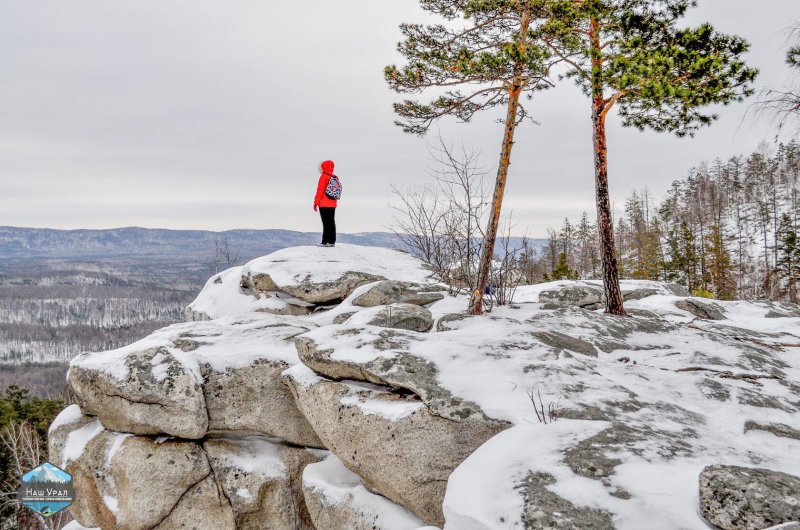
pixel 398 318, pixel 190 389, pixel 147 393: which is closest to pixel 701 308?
pixel 398 318

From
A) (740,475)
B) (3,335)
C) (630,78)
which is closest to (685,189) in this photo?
(630,78)

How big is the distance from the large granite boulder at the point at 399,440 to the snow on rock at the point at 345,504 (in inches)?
4.9

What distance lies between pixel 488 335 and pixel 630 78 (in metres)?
4.59

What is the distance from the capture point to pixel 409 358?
534 centimetres

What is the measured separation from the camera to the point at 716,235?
118ft

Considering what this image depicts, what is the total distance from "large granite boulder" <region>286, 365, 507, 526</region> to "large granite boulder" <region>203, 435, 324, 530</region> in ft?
4.53

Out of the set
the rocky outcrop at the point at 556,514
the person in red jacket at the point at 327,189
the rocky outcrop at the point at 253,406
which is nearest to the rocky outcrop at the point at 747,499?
the rocky outcrop at the point at 556,514

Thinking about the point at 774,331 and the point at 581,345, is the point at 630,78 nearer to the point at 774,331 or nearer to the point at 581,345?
the point at 581,345

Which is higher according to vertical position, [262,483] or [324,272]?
[324,272]

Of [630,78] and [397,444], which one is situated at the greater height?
[630,78]

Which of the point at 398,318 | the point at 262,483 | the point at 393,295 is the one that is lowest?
the point at 262,483

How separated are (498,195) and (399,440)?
5.83 metres

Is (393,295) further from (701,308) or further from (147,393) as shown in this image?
(701,308)

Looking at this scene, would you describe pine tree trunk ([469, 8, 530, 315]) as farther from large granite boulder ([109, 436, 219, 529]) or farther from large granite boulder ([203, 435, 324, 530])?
large granite boulder ([109, 436, 219, 529])
